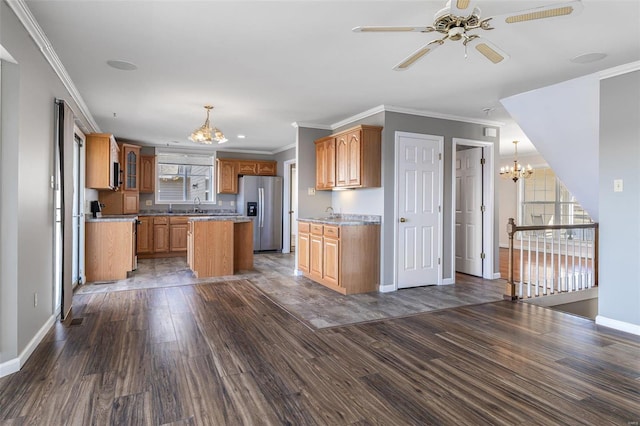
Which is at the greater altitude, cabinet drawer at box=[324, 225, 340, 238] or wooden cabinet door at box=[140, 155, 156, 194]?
wooden cabinet door at box=[140, 155, 156, 194]

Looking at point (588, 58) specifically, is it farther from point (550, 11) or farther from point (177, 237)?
point (177, 237)

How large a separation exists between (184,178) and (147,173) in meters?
0.86

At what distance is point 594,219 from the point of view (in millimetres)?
5223

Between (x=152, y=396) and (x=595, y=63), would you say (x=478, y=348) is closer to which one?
(x=152, y=396)

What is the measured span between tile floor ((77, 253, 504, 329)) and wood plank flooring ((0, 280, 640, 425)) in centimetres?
26

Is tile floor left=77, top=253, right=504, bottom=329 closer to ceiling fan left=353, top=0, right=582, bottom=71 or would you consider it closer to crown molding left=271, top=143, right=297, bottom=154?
ceiling fan left=353, top=0, right=582, bottom=71

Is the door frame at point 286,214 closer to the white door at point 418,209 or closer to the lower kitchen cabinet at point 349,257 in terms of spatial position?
the lower kitchen cabinet at point 349,257

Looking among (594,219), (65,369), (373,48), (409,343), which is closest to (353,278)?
(409,343)

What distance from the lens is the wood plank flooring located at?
1975 millimetres

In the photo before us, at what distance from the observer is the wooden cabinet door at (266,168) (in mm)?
8844

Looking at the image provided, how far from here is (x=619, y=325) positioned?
3373 mm

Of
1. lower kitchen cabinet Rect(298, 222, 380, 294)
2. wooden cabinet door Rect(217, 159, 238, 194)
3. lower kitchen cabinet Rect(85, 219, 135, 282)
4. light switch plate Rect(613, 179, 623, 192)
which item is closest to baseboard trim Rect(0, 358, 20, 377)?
lower kitchen cabinet Rect(85, 219, 135, 282)

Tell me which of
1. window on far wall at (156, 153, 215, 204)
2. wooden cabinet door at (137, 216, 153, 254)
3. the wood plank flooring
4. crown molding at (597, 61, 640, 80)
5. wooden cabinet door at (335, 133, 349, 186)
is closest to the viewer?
the wood plank flooring

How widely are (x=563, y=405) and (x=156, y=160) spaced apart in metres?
8.24
